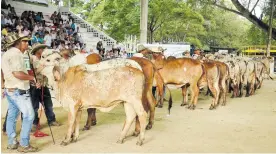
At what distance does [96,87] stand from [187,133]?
245cm

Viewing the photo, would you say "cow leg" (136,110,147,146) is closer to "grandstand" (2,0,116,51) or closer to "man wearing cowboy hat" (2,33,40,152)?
"man wearing cowboy hat" (2,33,40,152)

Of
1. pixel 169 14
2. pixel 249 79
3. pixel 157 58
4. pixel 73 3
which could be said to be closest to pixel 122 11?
pixel 169 14

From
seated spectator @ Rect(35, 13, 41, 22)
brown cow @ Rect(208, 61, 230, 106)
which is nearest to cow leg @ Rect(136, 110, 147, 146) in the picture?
brown cow @ Rect(208, 61, 230, 106)

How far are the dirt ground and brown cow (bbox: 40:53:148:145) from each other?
44 centimetres

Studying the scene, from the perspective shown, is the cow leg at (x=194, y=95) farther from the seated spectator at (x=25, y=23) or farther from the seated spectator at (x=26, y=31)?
the seated spectator at (x=25, y=23)

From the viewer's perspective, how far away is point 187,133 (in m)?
7.41

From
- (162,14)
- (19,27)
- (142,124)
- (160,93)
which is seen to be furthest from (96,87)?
(162,14)

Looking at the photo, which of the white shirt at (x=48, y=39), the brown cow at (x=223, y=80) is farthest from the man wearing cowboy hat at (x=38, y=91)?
the white shirt at (x=48, y=39)

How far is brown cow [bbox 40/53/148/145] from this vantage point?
20.4 feet

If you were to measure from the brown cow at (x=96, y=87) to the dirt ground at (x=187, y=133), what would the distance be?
17.2 inches

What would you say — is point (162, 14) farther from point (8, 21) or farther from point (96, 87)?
point (96, 87)

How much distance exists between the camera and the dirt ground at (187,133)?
631 cm

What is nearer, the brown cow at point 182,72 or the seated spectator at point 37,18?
the brown cow at point 182,72

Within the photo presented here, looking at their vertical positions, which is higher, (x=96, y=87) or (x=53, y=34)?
(x=53, y=34)
